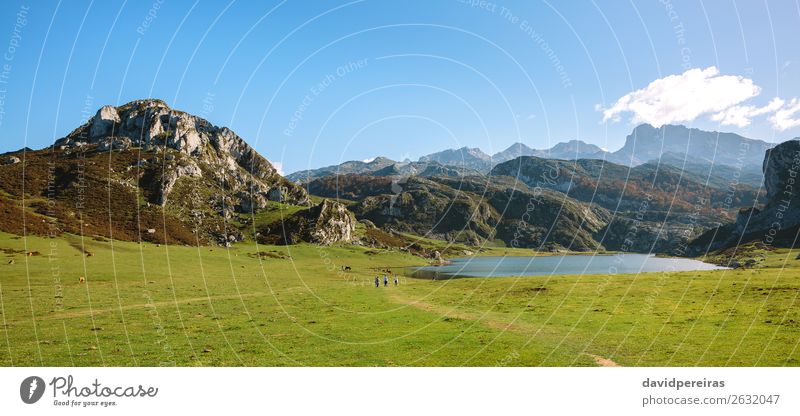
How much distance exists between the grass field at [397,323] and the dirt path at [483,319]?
166 millimetres

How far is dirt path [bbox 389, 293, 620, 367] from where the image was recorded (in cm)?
2332

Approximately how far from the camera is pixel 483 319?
37.2 metres

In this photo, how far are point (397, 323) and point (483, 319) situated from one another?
7754 mm

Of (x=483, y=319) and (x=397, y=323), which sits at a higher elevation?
(x=397, y=323)

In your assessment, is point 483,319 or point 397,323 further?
point 483,319

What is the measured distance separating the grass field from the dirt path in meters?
0.17

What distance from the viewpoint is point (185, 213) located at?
17875 cm

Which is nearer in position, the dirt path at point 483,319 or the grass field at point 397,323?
the dirt path at point 483,319

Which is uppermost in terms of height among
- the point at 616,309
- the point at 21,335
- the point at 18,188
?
the point at 18,188

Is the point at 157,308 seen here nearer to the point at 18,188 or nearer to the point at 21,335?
the point at 21,335

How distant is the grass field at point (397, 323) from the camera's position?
2406 centimetres

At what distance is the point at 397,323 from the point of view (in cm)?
3631

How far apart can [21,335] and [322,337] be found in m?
20.5
